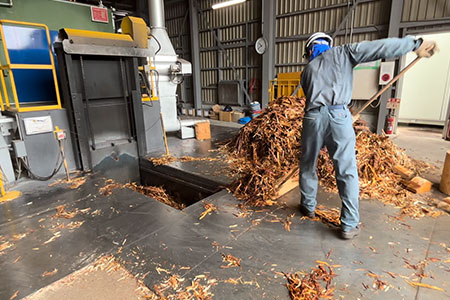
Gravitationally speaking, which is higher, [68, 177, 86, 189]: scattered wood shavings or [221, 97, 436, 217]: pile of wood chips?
[221, 97, 436, 217]: pile of wood chips

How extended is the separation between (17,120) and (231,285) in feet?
12.6

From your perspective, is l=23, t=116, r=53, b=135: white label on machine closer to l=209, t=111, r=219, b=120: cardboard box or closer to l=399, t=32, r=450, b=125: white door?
l=209, t=111, r=219, b=120: cardboard box

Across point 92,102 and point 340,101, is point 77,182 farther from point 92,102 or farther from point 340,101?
point 340,101

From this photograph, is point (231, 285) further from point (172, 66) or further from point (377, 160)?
point (172, 66)

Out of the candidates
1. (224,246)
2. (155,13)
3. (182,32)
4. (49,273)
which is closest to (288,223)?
(224,246)

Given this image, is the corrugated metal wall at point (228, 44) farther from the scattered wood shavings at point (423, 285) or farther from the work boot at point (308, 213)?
the scattered wood shavings at point (423, 285)

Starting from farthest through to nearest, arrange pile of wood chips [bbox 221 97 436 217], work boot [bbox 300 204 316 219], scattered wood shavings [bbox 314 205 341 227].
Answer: pile of wood chips [bbox 221 97 436 217], work boot [bbox 300 204 316 219], scattered wood shavings [bbox 314 205 341 227]

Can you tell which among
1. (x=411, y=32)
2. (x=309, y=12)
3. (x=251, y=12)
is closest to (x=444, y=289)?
(x=411, y=32)

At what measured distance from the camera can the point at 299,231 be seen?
262 centimetres

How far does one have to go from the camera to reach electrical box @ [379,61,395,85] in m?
7.12

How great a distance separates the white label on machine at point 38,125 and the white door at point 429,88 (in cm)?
894

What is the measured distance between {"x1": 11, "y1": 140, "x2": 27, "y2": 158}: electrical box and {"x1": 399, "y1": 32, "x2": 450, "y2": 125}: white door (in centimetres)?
931

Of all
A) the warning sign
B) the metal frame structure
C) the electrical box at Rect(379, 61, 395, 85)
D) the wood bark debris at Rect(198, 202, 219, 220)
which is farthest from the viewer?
the electrical box at Rect(379, 61, 395, 85)

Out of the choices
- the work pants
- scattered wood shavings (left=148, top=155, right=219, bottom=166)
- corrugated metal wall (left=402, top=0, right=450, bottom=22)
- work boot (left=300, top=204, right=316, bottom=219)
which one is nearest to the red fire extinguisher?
corrugated metal wall (left=402, top=0, right=450, bottom=22)
